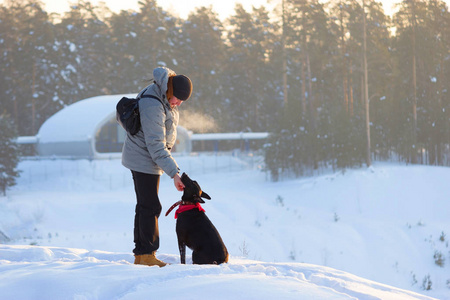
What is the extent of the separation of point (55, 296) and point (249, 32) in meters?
48.1

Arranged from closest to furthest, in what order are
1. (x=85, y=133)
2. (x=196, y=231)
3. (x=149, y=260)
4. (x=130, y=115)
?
(x=196, y=231) < (x=130, y=115) < (x=149, y=260) < (x=85, y=133)

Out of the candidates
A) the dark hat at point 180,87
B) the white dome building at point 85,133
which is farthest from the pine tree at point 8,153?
the dark hat at point 180,87

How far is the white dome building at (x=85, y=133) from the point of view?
33.2m

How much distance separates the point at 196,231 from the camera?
465 cm

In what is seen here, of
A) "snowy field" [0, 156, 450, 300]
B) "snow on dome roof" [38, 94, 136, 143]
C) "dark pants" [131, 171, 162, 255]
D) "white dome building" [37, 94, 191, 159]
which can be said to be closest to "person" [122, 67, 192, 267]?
"dark pants" [131, 171, 162, 255]

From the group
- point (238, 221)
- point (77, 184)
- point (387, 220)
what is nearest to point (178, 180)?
point (238, 221)

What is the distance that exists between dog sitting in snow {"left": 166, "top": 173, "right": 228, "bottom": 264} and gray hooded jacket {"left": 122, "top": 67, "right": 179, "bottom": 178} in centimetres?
26

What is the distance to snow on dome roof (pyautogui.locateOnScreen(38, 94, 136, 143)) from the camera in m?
33.6

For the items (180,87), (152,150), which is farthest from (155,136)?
(180,87)

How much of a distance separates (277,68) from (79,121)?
2242 centimetres

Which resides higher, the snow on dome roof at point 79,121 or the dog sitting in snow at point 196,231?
the snow on dome roof at point 79,121

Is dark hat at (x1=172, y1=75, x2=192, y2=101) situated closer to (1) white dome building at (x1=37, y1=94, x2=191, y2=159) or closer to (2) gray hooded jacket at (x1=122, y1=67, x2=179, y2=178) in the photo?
(2) gray hooded jacket at (x1=122, y1=67, x2=179, y2=178)

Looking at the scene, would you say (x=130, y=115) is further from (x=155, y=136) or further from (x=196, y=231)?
(x=196, y=231)

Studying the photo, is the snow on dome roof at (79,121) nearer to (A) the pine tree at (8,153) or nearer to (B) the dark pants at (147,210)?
(A) the pine tree at (8,153)
